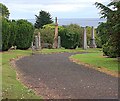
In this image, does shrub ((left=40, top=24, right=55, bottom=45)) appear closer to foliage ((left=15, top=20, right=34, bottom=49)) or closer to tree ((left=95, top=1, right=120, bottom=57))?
foliage ((left=15, top=20, right=34, bottom=49))

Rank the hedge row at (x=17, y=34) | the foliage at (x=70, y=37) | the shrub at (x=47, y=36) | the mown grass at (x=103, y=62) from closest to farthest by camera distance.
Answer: the mown grass at (x=103, y=62) → the hedge row at (x=17, y=34) → the foliage at (x=70, y=37) → the shrub at (x=47, y=36)

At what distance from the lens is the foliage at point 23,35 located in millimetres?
41656

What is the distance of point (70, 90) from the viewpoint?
12.7m

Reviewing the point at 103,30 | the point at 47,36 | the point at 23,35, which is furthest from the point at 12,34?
the point at 47,36

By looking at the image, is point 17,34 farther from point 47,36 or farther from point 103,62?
point 103,62

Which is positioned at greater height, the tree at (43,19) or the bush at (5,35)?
the tree at (43,19)

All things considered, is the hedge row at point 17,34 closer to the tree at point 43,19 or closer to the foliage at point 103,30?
the foliage at point 103,30

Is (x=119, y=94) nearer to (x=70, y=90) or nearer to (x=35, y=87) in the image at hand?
(x=70, y=90)

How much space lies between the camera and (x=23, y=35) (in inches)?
1650

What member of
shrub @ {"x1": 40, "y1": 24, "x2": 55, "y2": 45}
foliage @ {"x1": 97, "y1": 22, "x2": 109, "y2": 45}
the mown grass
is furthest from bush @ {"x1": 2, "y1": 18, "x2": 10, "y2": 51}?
shrub @ {"x1": 40, "y1": 24, "x2": 55, "y2": 45}


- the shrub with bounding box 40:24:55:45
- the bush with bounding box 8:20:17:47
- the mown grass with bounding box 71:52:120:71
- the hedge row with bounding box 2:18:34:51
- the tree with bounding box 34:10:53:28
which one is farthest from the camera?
the tree with bounding box 34:10:53:28

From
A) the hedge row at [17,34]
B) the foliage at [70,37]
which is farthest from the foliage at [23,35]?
the foliage at [70,37]

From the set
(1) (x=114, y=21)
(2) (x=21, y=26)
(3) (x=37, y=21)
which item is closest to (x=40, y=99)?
(1) (x=114, y=21)

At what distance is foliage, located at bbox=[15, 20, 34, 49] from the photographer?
41.7 metres
